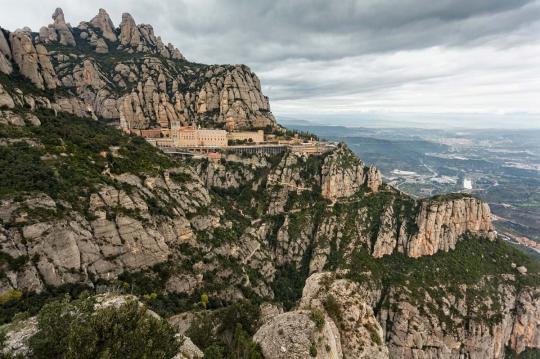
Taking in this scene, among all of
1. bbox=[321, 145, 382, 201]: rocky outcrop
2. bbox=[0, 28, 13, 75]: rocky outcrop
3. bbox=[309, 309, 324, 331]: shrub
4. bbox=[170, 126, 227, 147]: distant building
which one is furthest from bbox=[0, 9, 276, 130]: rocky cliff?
bbox=[309, 309, 324, 331]: shrub

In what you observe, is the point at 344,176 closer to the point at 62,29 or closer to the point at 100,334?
the point at 100,334

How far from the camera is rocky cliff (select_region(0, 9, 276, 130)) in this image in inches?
5148

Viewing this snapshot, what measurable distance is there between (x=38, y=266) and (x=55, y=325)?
2701 cm

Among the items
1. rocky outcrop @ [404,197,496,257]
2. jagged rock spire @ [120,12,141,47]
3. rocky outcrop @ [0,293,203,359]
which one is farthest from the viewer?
jagged rock spire @ [120,12,141,47]

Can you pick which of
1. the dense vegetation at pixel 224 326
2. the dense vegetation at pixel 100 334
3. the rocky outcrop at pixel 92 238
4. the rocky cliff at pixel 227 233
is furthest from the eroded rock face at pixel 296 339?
the rocky outcrop at pixel 92 238

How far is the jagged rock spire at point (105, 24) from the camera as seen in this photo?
172625 millimetres

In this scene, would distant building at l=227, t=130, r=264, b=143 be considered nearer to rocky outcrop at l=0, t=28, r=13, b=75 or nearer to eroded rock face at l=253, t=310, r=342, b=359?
rocky outcrop at l=0, t=28, r=13, b=75

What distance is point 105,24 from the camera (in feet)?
568

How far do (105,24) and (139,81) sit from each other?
220ft

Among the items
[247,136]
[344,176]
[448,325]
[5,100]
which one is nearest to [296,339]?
[448,325]

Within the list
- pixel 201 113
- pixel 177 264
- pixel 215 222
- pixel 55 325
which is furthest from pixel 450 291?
pixel 201 113

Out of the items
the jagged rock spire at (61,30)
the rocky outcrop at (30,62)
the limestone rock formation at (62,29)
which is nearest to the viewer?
the rocky outcrop at (30,62)

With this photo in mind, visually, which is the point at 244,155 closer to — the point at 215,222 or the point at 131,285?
the point at 215,222

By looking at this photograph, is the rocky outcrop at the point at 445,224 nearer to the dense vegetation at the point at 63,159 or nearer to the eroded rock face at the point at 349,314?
the eroded rock face at the point at 349,314
